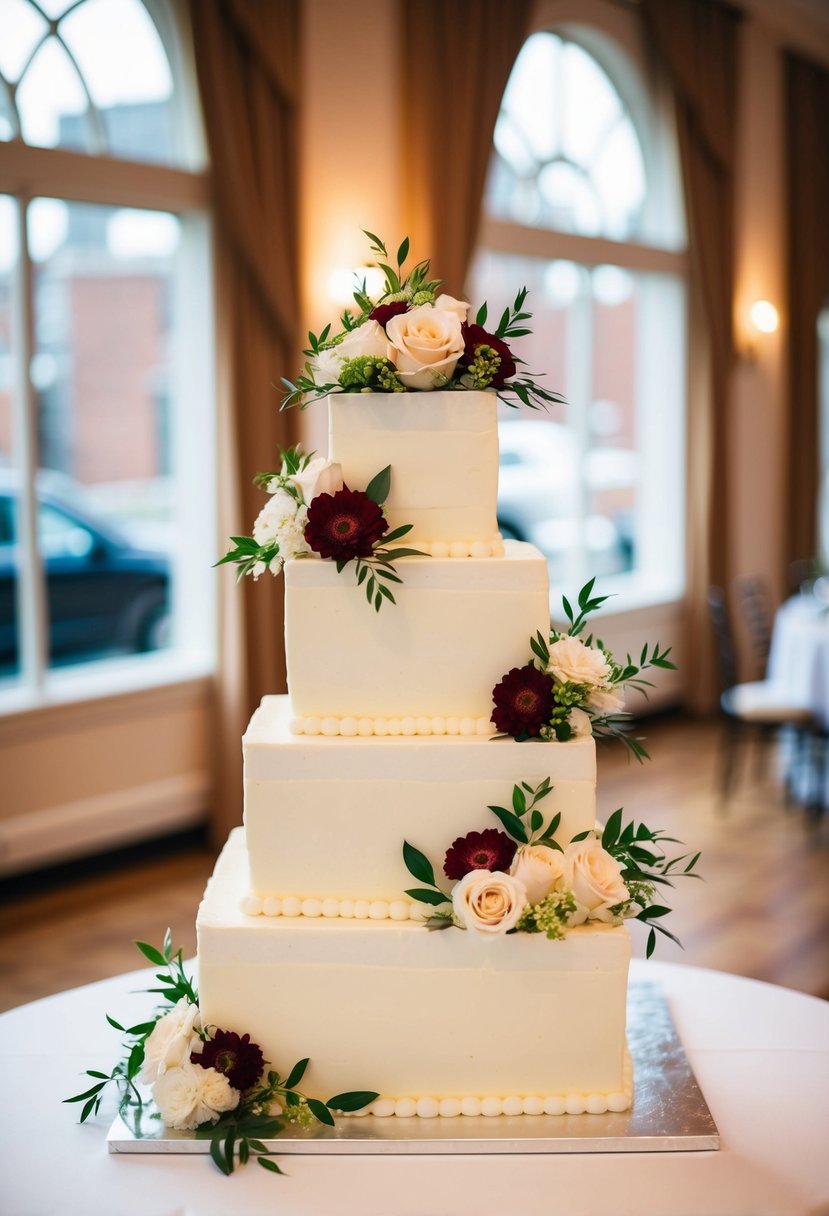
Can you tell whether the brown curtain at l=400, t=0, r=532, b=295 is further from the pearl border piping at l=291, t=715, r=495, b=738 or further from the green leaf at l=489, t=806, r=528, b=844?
the green leaf at l=489, t=806, r=528, b=844

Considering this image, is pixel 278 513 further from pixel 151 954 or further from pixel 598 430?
pixel 598 430

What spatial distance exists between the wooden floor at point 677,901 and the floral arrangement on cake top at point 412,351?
2578mm

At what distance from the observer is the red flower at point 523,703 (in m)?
1.96

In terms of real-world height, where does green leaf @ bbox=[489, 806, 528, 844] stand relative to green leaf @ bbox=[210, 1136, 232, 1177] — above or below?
above

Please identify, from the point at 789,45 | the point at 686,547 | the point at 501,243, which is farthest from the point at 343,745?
the point at 789,45

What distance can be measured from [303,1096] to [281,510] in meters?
0.87

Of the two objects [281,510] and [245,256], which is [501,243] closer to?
[245,256]

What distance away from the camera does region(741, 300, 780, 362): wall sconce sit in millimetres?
8562

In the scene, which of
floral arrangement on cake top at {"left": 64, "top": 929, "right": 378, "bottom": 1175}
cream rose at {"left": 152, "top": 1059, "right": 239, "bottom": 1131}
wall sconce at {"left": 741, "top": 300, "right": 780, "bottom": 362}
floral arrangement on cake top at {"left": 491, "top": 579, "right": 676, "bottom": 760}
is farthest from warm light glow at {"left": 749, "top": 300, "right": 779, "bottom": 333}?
cream rose at {"left": 152, "top": 1059, "right": 239, "bottom": 1131}

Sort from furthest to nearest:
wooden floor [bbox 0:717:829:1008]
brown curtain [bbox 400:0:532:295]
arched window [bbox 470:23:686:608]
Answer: arched window [bbox 470:23:686:608]
brown curtain [bbox 400:0:532:295]
wooden floor [bbox 0:717:829:1008]

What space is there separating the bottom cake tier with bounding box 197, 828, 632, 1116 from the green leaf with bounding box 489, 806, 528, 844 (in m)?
0.15

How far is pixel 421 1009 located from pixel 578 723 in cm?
49

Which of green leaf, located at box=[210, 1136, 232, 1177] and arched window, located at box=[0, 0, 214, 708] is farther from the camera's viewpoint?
arched window, located at box=[0, 0, 214, 708]

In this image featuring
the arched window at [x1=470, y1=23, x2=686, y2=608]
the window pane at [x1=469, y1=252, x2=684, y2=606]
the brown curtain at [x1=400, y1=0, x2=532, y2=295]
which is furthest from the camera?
the window pane at [x1=469, y1=252, x2=684, y2=606]
